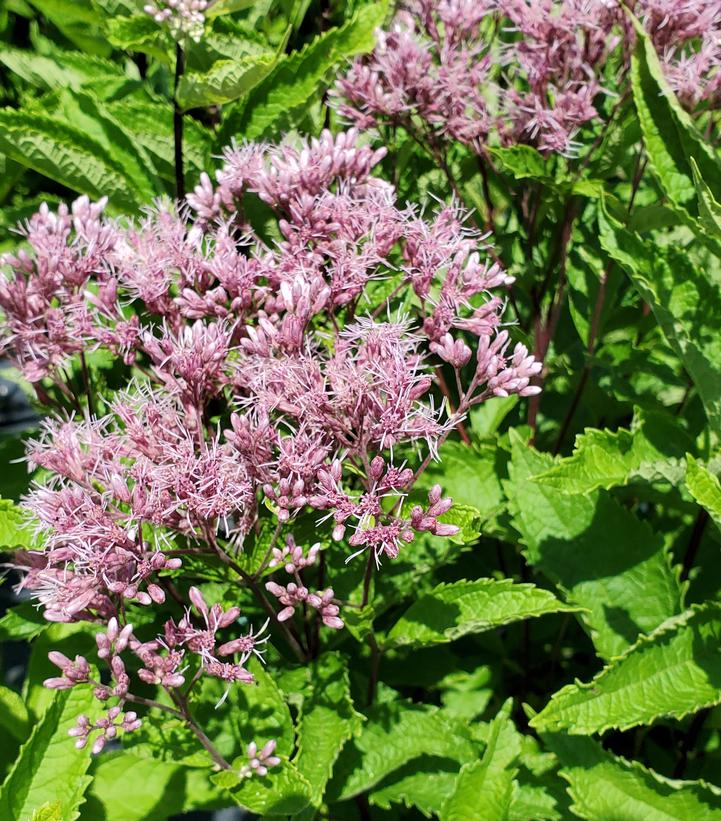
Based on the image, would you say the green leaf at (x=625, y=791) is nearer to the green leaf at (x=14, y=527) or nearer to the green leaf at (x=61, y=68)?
the green leaf at (x=14, y=527)

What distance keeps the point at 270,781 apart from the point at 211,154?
125 cm

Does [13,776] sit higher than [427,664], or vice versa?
[13,776]

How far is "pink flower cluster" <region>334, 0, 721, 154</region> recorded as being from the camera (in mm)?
1733

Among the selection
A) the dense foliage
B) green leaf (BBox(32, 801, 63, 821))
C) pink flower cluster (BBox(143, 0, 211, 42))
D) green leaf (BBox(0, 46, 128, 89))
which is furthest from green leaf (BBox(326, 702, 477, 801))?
green leaf (BBox(0, 46, 128, 89))

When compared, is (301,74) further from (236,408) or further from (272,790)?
(272,790)

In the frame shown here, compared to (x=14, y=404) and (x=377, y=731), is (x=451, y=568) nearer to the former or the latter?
Result: (x=377, y=731)

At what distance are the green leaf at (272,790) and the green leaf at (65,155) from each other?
1.16m

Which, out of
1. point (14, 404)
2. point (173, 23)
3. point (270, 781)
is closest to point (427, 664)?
point (270, 781)

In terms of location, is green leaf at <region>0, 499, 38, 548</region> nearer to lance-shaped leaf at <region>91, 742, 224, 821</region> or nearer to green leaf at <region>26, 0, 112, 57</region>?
lance-shaped leaf at <region>91, 742, 224, 821</region>

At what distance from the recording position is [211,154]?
1831mm

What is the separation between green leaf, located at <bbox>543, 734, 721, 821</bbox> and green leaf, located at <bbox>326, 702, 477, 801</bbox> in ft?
0.62

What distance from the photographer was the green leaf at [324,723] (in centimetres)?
139

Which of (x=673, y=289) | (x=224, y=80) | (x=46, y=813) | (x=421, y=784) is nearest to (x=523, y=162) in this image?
(x=673, y=289)

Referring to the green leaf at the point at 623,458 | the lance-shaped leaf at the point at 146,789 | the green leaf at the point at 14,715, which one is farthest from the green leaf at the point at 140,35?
the lance-shaped leaf at the point at 146,789
